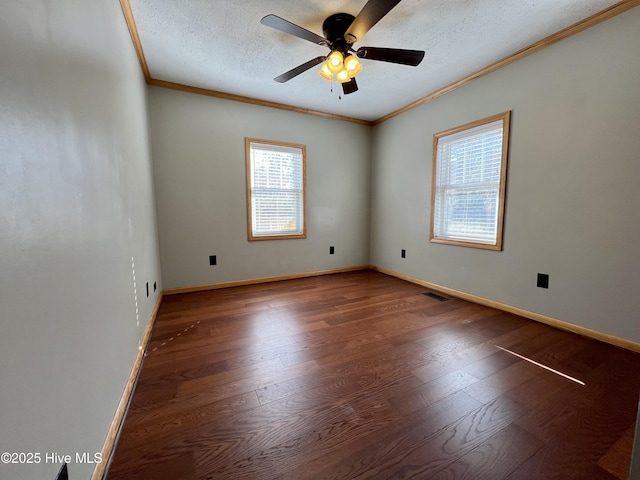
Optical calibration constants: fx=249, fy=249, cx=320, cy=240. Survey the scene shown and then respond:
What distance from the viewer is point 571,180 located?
2.10m

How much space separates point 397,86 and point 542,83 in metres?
1.37

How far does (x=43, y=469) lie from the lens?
63 cm

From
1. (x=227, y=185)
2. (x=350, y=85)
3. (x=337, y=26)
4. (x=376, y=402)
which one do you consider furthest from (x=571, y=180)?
(x=227, y=185)

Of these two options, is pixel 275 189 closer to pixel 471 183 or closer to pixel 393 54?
pixel 393 54

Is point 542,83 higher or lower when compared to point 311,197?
higher

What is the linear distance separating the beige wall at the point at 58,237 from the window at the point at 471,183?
3.20 meters

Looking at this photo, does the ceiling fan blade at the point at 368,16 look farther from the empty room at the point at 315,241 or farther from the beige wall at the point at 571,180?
the beige wall at the point at 571,180

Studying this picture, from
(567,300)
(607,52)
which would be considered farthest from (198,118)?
(567,300)

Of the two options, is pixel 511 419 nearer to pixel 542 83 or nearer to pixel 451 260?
pixel 451 260

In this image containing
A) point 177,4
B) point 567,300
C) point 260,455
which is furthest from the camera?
point 567,300

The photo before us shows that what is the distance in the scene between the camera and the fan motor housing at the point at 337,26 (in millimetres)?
1883

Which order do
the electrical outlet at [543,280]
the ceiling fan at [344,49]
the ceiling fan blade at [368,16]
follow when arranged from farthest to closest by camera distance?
the electrical outlet at [543,280], the ceiling fan at [344,49], the ceiling fan blade at [368,16]

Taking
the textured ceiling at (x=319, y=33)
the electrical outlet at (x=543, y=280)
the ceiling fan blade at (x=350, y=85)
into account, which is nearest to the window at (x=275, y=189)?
the textured ceiling at (x=319, y=33)

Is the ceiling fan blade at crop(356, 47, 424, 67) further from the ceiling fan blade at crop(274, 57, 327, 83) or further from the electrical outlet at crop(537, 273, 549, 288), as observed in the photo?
the electrical outlet at crop(537, 273, 549, 288)
